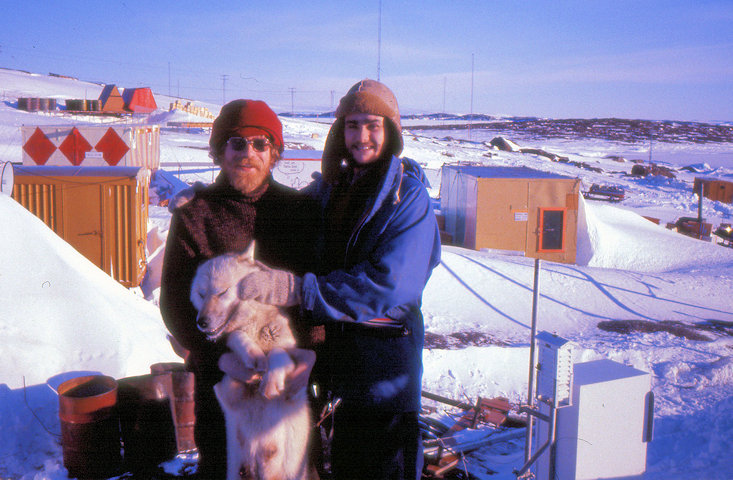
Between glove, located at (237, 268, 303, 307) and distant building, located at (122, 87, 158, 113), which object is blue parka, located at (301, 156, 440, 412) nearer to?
glove, located at (237, 268, 303, 307)

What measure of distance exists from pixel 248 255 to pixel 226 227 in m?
0.27

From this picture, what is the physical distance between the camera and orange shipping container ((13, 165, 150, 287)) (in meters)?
7.88

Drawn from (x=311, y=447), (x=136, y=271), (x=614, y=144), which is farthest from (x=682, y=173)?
(x=311, y=447)

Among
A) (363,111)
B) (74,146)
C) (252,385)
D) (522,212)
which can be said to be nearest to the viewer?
(252,385)

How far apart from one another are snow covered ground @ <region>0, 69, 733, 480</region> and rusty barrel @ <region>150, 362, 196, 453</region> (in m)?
0.63

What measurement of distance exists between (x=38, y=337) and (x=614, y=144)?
302 ft

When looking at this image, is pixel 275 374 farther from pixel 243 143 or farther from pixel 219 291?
pixel 243 143

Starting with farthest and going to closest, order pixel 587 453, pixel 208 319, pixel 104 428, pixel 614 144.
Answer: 1. pixel 614 144
2. pixel 104 428
3. pixel 587 453
4. pixel 208 319

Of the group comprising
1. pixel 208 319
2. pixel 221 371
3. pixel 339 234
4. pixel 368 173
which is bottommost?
pixel 221 371

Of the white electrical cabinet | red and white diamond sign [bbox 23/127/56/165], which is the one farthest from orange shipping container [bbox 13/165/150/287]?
the white electrical cabinet

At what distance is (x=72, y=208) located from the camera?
26.2ft

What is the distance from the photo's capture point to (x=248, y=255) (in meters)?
2.12

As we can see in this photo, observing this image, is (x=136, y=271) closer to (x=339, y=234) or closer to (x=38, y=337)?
(x=38, y=337)

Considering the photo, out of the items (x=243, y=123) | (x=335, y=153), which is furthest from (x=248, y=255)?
(x=335, y=153)
